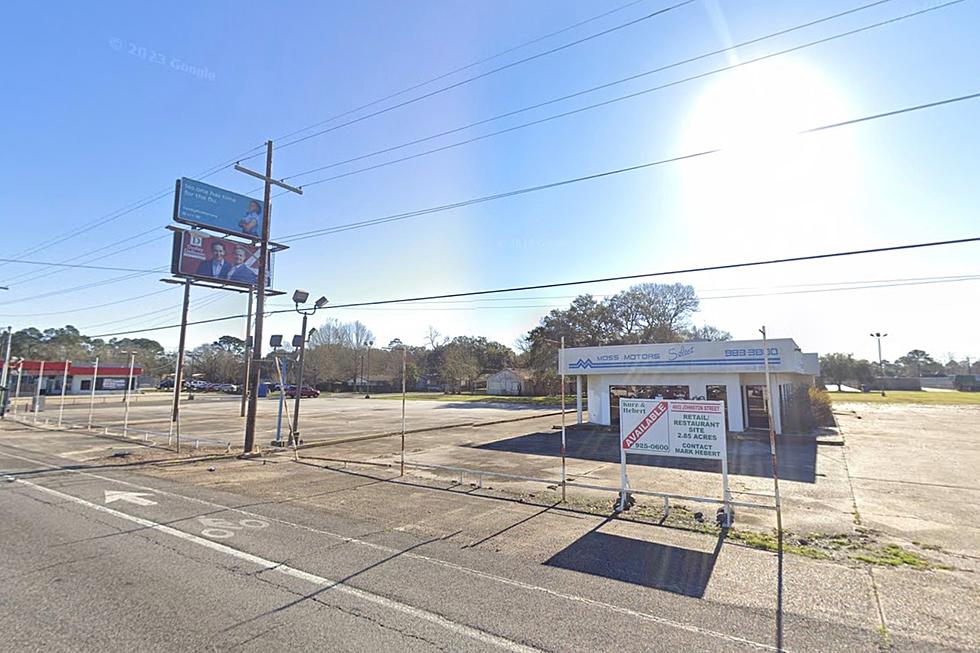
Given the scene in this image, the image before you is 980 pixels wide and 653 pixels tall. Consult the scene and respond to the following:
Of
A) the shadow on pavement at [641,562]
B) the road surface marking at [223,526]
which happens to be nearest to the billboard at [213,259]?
the road surface marking at [223,526]

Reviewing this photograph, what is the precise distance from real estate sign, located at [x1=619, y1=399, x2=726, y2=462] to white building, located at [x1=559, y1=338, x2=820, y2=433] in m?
11.4

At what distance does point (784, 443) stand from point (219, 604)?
19.0m

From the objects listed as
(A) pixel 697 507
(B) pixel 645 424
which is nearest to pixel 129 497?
(B) pixel 645 424

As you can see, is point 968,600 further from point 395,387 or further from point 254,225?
point 395,387

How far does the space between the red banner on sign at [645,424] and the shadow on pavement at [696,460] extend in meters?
5.29

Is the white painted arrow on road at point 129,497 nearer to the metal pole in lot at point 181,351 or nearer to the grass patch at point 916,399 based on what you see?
the metal pole in lot at point 181,351

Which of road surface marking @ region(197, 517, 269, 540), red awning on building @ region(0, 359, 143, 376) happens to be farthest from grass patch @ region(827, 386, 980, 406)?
red awning on building @ region(0, 359, 143, 376)

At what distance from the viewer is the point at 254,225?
2688 cm

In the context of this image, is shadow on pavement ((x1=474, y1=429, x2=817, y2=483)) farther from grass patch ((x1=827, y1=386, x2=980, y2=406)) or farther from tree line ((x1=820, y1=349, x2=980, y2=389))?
tree line ((x1=820, y1=349, x2=980, y2=389))

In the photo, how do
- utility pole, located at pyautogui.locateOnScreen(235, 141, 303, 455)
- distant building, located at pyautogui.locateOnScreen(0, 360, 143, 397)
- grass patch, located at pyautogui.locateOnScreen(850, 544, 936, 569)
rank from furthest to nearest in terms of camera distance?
distant building, located at pyautogui.locateOnScreen(0, 360, 143, 397) < utility pole, located at pyautogui.locateOnScreen(235, 141, 303, 455) < grass patch, located at pyautogui.locateOnScreen(850, 544, 936, 569)

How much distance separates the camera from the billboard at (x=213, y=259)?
2544 centimetres

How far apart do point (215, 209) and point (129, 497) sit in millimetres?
20965

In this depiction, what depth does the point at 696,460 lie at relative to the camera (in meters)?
14.1

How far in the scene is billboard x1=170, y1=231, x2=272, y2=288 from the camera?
2544cm
